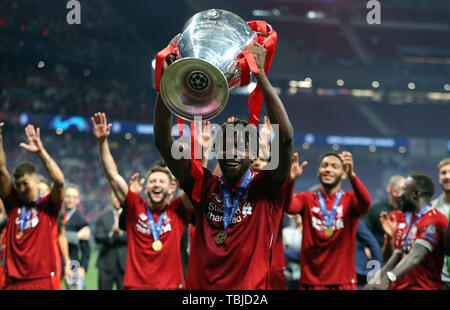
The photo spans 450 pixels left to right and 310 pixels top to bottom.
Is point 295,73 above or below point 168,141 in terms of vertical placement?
above

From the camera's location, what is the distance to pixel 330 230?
16.0ft

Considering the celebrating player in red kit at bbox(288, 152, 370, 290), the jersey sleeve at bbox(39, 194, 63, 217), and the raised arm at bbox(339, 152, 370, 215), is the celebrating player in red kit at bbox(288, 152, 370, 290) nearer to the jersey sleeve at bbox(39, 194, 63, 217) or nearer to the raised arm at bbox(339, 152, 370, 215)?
the raised arm at bbox(339, 152, 370, 215)

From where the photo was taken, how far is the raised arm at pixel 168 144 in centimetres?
250

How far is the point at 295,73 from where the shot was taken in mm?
26672

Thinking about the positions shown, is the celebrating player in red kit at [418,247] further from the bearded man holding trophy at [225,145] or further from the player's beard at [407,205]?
the bearded man holding trophy at [225,145]

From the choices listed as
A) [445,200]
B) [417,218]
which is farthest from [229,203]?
[445,200]

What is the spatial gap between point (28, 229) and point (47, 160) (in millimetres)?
906

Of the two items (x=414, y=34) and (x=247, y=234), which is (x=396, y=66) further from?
(x=247, y=234)

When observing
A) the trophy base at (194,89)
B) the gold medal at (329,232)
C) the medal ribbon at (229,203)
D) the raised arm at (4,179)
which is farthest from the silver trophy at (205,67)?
the raised arm at (4,179)

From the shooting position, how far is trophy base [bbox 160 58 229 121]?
7.13 feet

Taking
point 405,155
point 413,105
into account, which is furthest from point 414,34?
point 405,155

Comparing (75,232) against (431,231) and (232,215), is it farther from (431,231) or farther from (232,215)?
(232,215)
